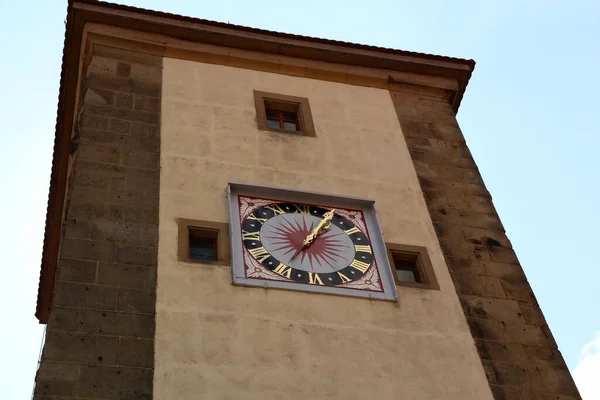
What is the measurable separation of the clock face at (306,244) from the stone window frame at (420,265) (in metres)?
0.25

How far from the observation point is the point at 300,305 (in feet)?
38.9

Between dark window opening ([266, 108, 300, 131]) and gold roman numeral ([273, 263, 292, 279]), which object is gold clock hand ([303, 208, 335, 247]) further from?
dark window opening ([266, 108, 300, 131])

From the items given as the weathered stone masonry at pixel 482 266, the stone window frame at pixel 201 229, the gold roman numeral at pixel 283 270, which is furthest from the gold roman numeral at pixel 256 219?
the weathered stone masonry at pixel 482 266

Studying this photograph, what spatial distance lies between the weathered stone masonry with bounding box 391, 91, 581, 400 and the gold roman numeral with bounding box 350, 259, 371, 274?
45.3 inches

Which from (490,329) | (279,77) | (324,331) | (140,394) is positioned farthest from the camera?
(279,77)

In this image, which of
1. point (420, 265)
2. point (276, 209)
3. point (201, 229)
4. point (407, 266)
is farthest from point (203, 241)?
point (420, 265)

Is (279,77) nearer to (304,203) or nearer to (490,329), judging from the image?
(304,203)

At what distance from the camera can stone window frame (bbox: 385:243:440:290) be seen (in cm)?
1270

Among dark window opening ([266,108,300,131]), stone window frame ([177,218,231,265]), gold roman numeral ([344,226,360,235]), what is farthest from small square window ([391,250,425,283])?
dark window opening ([266,108,300,131])

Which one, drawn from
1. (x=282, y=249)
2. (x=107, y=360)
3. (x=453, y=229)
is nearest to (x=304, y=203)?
(x=282, y=249)

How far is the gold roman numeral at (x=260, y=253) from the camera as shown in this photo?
40.8 ft

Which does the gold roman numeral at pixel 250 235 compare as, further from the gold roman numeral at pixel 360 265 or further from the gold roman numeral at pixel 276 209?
the gold roman numeral at pixel 360 265

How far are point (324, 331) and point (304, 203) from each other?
2464mm

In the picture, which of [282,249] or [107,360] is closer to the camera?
[107,360]
